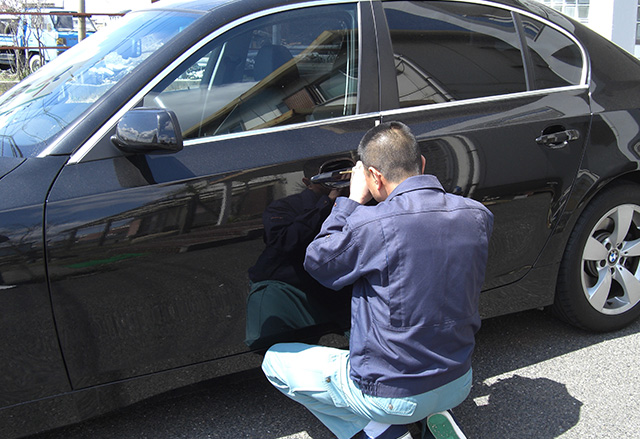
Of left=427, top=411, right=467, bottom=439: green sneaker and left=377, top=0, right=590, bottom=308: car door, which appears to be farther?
left=377, top=0, right=590, bottom=308: car door

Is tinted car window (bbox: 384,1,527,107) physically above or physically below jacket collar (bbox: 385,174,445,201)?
above

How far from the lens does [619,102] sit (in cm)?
305

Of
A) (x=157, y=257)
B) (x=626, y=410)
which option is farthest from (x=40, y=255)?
(x=626, y=410)

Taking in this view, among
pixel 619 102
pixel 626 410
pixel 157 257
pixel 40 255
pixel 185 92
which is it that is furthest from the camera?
pixel 619 102

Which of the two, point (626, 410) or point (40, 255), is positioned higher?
point (40, 255)

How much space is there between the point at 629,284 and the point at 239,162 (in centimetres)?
218

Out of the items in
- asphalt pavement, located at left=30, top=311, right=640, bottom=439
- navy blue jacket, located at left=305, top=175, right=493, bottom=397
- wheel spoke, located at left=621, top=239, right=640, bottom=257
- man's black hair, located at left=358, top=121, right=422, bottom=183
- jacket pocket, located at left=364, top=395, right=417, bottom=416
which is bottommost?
asphalt pavement, located at left=30, top=311, right=640, bottom=439

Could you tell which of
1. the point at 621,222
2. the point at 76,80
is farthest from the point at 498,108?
the point at 76,80

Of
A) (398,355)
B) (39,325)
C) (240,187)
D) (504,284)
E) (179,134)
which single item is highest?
(179,134)

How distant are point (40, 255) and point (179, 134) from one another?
0.59 m

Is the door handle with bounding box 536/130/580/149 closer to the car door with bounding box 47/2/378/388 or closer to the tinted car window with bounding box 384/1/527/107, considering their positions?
the tinted car window with bounding box 384/1/527/107

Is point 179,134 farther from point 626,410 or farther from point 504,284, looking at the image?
point 626,410

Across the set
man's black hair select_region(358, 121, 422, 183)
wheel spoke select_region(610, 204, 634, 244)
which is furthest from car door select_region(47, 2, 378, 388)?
wheel spoke select_region(610, 204, 634, 244)

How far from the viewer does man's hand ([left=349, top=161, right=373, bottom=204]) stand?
2250mm
